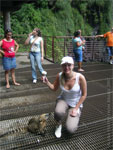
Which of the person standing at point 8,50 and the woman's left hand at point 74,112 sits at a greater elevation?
the person standing at point 8,50

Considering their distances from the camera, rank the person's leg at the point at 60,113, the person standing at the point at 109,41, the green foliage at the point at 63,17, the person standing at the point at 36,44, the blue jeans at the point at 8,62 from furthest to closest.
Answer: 1. the green foliage at the point at 63,17
2. the person standing at the point at 109,41
3. the person standing at the point at 36,44
4. the blue jeans at the point at 8,62
5. the person's leg at the point at 60,113

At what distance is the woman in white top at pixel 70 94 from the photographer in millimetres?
2102

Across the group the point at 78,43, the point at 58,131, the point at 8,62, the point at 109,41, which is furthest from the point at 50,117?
the point at 109,41

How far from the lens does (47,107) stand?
10.2 feet

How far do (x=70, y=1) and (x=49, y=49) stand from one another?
9.73 metres

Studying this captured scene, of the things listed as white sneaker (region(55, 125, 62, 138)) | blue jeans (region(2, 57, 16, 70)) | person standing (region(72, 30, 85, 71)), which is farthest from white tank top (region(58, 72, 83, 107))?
person standing (region(72, 30, 85, 71))

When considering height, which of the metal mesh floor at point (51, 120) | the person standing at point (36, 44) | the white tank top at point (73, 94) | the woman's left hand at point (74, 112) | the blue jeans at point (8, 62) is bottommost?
the metal mesh floor at point (51, 120)

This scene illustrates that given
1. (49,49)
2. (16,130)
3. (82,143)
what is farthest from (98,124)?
(49,49)

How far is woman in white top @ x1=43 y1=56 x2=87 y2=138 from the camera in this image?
82.7 inches

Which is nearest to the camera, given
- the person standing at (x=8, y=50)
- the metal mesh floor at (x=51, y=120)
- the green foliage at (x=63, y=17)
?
the metal mesh floor at (x=51, y=120)

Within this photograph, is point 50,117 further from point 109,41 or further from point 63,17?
point 63,17

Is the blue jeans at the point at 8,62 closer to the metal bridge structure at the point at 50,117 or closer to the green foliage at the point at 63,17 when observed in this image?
the metal bridge structure at the point at 50,117

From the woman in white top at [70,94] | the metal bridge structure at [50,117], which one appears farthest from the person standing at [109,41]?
the woman in white top at [70,94]

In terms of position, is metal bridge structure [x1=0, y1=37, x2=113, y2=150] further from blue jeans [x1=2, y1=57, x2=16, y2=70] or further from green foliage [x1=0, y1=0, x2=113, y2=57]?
green foliage [x1=0, y1=0, x2=113, y2=57]
